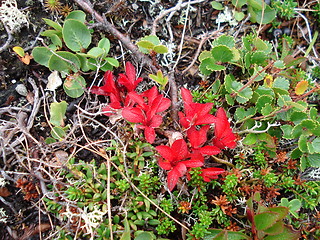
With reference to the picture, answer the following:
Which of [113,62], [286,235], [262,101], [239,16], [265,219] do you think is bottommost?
[286,235]

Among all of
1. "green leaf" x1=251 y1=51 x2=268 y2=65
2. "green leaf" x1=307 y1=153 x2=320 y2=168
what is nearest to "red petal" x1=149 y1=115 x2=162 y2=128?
"green leaf" x1=251 y1=51 x2=268 y2=65

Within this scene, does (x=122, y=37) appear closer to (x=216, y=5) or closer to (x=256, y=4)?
(x=216, y=5)

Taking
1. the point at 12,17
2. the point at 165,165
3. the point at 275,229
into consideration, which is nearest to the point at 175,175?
the point at 165,165

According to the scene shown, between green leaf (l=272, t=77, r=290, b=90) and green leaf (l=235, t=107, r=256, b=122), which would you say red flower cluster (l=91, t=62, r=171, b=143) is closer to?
green leaf (l=235, t=107, r=256, b=122)

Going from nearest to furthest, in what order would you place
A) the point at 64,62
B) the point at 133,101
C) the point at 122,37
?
A: the point at 133,101
the point at 64,62
the point at 122,37

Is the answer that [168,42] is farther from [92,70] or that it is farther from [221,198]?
[221,198]

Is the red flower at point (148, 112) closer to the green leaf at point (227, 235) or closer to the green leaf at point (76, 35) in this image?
the green leaf at point (76, 35)

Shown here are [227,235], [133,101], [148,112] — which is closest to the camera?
[227,235]

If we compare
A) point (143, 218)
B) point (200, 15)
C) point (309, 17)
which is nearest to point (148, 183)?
point (143, 218)
